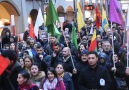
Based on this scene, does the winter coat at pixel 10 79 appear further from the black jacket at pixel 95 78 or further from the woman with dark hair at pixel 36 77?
the black jacket at pixel 95 78

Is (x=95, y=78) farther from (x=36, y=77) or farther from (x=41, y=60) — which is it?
(x=41, y=60)

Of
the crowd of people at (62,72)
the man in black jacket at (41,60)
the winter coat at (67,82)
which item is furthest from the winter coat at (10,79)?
the man in black jacket at (41,60)

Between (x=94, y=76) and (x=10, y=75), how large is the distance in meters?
1.58

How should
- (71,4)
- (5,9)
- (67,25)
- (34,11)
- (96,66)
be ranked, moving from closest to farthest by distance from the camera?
(96,66) < (67,25) < (5,9) < (34,11) < (71,4)

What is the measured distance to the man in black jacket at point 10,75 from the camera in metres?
5.98

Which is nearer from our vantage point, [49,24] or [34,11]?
[49,24]

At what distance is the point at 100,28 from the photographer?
1772cm

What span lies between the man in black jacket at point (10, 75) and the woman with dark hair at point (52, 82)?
3.00ft

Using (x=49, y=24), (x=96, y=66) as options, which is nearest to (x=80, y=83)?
(x=96, y=66)

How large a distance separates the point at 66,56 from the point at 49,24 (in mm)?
1806

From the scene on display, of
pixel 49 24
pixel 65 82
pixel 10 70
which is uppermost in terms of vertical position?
pixel 49 24

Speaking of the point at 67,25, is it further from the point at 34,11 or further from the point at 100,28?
the point at 34,11

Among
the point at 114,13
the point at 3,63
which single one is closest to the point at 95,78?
the point at 3,63

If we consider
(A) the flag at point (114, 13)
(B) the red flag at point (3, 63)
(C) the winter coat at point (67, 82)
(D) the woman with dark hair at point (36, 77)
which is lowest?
(C) the winter coat at point (67, 82)
